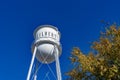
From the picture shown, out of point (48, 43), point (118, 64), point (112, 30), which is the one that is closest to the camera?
point (118, 64)

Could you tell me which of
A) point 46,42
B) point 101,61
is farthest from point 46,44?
point 101,61

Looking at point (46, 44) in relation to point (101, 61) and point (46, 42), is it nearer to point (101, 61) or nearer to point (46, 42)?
point (46, 42)

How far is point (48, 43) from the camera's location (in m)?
Answer: 27.4

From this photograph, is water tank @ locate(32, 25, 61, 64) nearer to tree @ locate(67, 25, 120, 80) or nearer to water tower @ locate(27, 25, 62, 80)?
water tower @ locate(27, 25, 62, 80)

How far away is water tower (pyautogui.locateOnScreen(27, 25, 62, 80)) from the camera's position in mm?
27266

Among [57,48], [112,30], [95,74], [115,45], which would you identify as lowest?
[95,74]

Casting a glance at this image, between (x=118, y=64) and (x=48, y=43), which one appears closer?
(x=118, y=64)

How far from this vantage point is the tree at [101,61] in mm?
12750

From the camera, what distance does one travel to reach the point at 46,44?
1080 inches

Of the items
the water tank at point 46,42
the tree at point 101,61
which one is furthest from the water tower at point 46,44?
the tree at point 101,61

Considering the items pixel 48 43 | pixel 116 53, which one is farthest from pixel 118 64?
pixel 48 43

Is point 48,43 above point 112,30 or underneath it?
above

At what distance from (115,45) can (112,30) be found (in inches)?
42.4

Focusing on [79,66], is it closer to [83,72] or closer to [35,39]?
[83,72]
